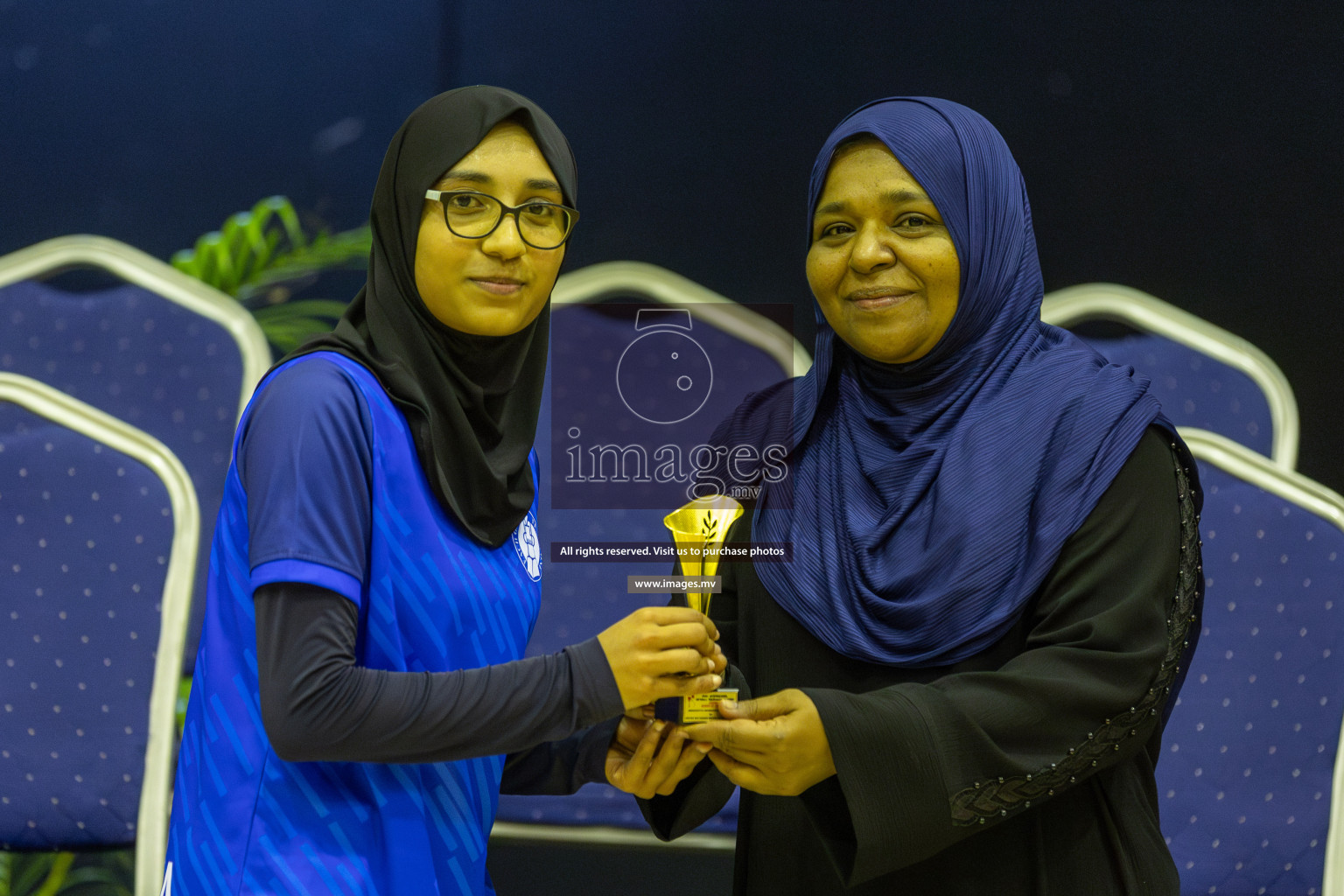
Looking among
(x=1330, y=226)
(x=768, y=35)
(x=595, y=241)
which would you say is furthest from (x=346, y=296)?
(x=1330, y=226)

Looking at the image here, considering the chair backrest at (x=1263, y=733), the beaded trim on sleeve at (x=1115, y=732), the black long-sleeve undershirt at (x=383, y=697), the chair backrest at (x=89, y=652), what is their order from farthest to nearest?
the chair backrest at (x=89, y=652) → the chair backrest at (x=1263, y=733) → the beaded trim on sleeve at (x=1115, y=732) → the black long-sleeve undershirt at (x=383, y=697)

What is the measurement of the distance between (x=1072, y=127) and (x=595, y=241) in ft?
3.34

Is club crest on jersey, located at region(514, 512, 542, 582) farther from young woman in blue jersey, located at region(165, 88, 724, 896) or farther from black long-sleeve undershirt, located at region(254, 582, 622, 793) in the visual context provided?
black long-sleeve undershirt, located at region(254, 582, 622, 793)

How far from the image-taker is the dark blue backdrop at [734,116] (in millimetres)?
2076

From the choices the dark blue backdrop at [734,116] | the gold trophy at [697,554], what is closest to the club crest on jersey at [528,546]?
the gold trophy at [697,554]

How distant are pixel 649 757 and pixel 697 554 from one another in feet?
0.91

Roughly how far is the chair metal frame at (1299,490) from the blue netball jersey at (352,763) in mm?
1681

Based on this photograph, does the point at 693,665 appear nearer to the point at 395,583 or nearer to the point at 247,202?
the point at 395,583

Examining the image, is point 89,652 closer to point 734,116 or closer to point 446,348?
point 446,348

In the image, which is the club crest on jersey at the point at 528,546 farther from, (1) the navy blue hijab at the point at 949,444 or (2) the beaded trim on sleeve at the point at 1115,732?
(2) the beaded trim on sleeve at the point at 1115,732

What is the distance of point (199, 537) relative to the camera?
220 centimetres

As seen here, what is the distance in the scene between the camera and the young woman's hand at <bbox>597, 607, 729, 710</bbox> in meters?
1.01

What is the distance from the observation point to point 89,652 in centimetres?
217

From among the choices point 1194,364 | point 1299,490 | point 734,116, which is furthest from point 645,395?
point 1299,490
